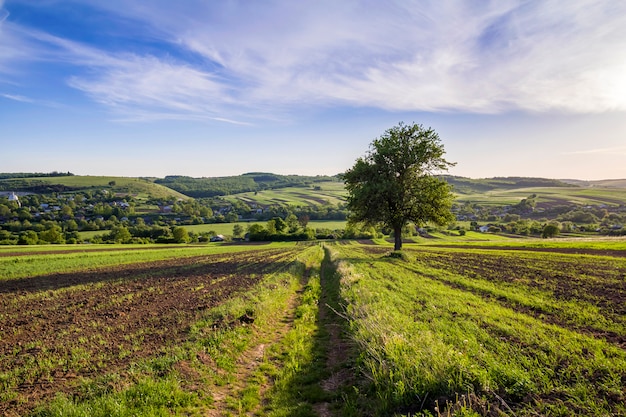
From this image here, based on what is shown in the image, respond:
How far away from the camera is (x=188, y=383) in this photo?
→ 757 centimetres

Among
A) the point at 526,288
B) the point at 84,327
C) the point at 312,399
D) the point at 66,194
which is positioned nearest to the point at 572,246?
the point at 526,288

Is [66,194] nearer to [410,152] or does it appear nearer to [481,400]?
[410,152]

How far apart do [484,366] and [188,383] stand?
7168mm

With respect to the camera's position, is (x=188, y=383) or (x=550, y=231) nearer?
(x=188, y=383)

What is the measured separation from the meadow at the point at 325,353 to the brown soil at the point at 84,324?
0.07 meters

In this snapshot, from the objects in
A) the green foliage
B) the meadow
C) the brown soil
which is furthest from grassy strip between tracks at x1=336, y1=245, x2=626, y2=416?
the green foliage

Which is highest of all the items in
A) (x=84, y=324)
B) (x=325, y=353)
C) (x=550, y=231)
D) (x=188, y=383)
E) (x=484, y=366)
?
(x=484, y=366)

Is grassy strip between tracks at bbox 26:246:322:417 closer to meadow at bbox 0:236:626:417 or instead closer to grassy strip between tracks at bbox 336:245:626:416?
meadow at bbox 0:236:626:417

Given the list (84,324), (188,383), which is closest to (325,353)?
(188,383)

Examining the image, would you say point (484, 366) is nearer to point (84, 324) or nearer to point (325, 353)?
point (325, 353)

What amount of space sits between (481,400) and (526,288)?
46.9 feet

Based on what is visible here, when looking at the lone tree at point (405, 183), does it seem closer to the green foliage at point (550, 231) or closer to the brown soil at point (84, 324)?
the brown soil at point (84, 324)

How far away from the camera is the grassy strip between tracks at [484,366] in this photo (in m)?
5.41

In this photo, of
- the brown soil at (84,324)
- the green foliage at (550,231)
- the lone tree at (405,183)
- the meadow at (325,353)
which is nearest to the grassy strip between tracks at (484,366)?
the meadow at (325,353)
